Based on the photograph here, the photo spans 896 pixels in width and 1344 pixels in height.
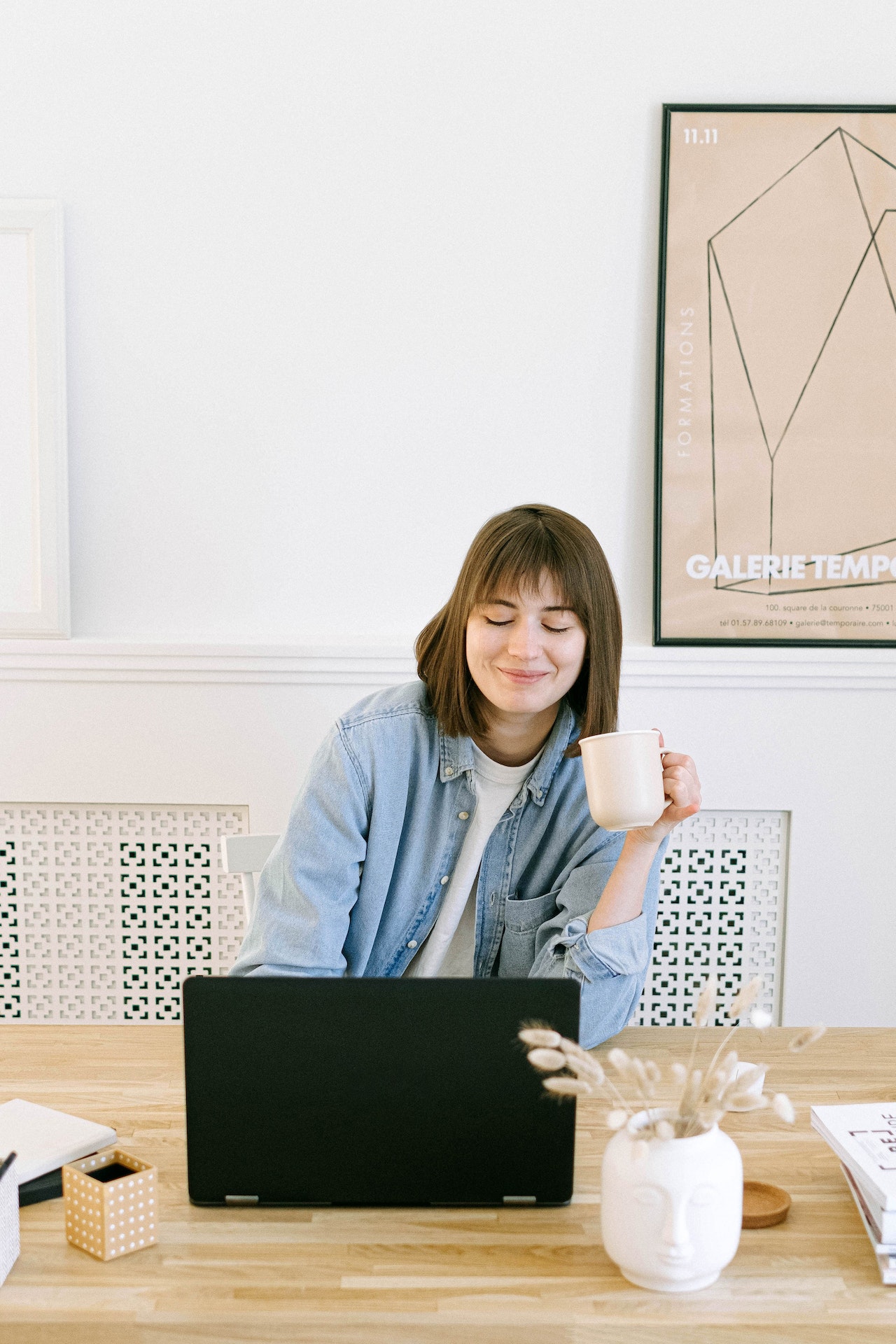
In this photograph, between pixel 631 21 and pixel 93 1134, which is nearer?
pixel 93 1134

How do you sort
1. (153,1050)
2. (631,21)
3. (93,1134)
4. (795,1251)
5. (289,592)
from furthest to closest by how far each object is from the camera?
(289,592) < (631,21) < (153,1050) < (93,1134) < (795,1251)

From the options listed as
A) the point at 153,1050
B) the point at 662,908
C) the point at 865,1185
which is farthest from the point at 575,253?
the point at 865,1185

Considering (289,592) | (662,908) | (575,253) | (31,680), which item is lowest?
(662,908)

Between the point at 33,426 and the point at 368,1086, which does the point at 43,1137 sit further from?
the point at 33,426

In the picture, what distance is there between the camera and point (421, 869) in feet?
5.00

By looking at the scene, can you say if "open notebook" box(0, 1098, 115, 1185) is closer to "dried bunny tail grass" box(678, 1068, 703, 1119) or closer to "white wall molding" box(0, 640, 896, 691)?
"dried bunny tail grass" box(678, 1068, 703, 1119)

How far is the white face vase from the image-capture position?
856mm

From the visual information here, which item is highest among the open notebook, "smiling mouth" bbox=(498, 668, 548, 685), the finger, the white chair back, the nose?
"smiling mouth" bbox=(498, 668, 548, 685)

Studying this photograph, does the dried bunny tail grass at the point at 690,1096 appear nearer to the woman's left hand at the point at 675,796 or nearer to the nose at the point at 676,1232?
the nose at the point at 676,1232

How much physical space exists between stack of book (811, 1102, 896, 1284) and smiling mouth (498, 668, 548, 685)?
573 mm

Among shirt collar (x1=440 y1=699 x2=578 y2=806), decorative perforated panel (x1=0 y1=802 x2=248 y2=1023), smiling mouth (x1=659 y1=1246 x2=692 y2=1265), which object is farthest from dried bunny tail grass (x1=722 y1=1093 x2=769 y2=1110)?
decorative perforated panel (x1=0 y1=802 x2=248 y2=1023)

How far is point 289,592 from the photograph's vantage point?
2270 mm

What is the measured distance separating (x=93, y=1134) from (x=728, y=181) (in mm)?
1896

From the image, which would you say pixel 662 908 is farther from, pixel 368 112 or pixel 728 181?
pixel 368 112
